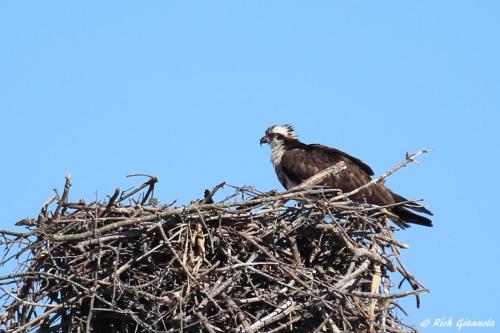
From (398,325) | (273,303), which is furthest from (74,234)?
(398,325)

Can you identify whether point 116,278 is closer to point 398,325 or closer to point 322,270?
point 322,270

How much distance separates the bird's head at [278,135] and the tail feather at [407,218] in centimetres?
206

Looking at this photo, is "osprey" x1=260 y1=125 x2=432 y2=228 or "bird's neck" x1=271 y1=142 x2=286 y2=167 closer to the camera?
"osprey" x1=260 y1=125 x2=432 y2=228

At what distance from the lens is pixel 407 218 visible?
1047 centimetres

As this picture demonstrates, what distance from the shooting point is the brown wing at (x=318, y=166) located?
10.8 meters

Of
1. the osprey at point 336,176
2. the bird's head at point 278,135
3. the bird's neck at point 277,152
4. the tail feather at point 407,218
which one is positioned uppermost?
the bird's head at point 278,135

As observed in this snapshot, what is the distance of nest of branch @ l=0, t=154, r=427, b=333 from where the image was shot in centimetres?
792

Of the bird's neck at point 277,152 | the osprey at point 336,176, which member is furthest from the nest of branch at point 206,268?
the bird's neck at point 277,152

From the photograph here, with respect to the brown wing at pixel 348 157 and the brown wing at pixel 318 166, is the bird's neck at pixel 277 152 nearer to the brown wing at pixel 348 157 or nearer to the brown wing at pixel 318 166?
the brown wing at pixel 318 166

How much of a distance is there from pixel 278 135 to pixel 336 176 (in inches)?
64.0

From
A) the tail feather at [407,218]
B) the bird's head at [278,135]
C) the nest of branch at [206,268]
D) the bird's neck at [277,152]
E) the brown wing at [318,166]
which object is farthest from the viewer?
the bird's head at [278,135]

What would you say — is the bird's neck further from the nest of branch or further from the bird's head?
the nest of branch


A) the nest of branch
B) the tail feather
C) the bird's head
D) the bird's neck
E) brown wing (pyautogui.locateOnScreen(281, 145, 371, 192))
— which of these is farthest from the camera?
the bird's head

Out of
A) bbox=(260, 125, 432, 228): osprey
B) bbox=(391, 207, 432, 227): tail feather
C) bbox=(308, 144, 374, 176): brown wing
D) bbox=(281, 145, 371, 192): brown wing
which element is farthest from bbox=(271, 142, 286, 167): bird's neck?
bbox=(391, 207, 432, 227): tail feather
